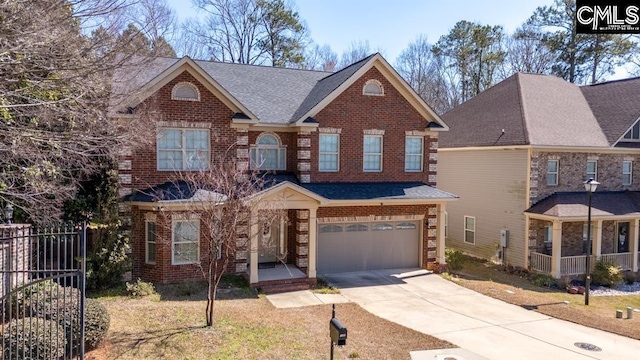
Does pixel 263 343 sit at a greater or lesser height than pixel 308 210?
lesser

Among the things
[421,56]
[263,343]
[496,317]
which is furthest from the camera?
[421,56]

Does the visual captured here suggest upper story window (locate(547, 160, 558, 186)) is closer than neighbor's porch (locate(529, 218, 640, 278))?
No

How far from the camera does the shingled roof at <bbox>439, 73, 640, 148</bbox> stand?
67.8ft

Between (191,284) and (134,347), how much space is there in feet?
18.3

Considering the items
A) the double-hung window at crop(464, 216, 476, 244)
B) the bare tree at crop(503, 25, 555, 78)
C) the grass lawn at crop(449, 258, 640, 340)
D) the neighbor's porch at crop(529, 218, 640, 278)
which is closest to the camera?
the grass lawn at crop(449, 258, 640, 340)

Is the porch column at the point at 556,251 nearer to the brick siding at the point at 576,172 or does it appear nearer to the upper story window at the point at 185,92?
the brick siding at the point at 576,172

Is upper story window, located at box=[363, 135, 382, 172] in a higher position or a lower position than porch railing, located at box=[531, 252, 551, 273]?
higher

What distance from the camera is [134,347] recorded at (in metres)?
9.08

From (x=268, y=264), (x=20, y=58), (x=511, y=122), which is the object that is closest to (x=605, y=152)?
(x=511, y=122)

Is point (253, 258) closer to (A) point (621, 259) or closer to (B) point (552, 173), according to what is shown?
(B) point (552, 173)

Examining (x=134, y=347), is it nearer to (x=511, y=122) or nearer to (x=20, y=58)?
(x=20, y=58)

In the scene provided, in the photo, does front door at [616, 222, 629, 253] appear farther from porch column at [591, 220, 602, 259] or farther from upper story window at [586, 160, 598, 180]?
upper story window at [586, 160, 598, 180]

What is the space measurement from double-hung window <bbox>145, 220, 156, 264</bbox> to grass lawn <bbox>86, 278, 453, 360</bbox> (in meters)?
1.91

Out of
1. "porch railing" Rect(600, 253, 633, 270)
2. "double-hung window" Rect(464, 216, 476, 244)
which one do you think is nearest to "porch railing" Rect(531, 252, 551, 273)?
"porch railing" Rect(600, 253, 633, 270)
